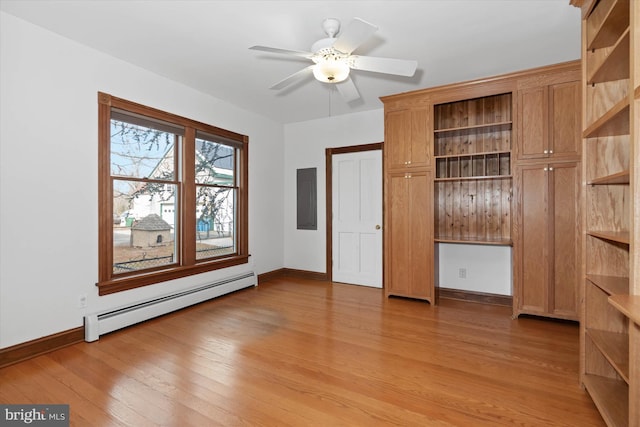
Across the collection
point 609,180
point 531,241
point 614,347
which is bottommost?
point 614,347

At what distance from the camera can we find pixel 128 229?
11.0 ft

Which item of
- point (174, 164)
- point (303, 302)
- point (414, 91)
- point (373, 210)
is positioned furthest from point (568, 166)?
point (174, 164)

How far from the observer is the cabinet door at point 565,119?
316 cm

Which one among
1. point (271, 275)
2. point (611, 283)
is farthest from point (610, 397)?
point (271, 275)

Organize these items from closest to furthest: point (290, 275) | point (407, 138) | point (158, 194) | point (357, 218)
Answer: point (158, 194)
point (407, 138)
point (357, 218)
point (290, 275)

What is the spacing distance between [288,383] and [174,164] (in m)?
2.89

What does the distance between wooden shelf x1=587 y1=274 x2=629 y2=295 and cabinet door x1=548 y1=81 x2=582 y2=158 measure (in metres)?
1.70

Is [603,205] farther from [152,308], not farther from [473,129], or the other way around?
[152,308]

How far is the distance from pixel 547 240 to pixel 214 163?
4152 mm

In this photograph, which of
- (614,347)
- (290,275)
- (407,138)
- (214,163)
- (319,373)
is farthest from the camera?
(290,275)

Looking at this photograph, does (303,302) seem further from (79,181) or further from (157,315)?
(79,181)

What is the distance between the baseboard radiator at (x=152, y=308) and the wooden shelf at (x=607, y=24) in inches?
170

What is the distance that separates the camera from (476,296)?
4090 mm

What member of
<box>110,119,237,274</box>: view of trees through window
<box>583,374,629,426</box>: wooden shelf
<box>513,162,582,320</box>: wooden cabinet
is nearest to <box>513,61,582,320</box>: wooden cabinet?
<box>513,162,582,320</box>: wooden cabinet
